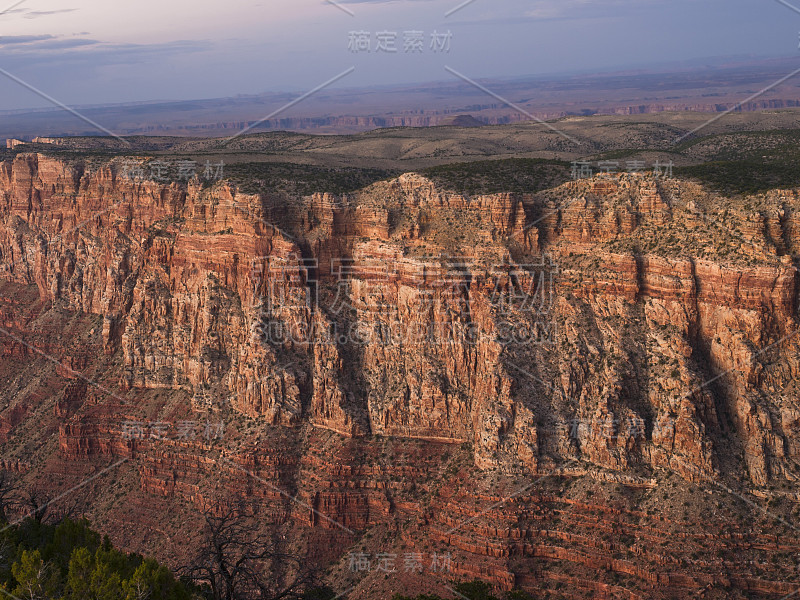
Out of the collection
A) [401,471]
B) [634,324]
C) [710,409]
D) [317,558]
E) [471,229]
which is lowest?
[317,558]

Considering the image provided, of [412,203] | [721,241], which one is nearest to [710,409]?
[721,241]

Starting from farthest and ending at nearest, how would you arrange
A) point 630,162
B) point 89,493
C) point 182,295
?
point 630,162, point 182,295, point 89,493

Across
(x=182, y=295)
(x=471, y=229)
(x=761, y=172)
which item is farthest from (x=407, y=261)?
(x=761, y=172)

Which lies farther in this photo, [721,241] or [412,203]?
[412,203]

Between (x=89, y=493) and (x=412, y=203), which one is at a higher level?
(x=412, y=203)

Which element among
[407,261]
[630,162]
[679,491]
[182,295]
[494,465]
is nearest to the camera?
[679,491]

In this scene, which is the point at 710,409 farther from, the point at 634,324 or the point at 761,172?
the point at 761,172
